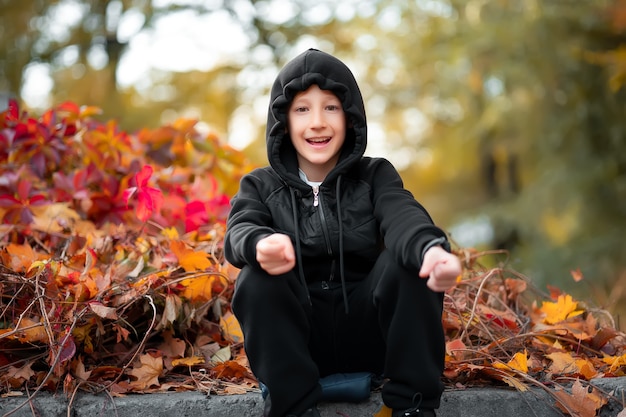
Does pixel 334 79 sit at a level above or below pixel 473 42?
below

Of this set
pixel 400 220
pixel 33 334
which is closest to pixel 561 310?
pixel 400 220

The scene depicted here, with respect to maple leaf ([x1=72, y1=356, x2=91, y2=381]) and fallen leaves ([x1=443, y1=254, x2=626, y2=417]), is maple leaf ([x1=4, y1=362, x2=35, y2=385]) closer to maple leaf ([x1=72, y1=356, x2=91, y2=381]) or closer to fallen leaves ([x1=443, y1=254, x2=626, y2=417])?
maple leaf ([x1=72, y1=356, x2=91, y2=381])

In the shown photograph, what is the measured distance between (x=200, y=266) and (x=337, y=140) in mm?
744

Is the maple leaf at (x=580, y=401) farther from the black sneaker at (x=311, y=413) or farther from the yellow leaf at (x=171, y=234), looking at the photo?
the yellow leaf at (x=171, y=234)

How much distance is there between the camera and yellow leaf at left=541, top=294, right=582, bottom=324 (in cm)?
265

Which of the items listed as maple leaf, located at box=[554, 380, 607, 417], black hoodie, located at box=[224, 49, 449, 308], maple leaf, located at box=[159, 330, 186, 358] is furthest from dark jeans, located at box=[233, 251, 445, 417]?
maple leaf, located at box=[159, 330, 186, 358]

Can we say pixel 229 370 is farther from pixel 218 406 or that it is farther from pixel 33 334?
pixel 33 334

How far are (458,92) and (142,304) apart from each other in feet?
21.6

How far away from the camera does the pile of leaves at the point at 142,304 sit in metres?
2.12

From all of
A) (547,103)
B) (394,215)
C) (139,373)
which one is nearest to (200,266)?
(139,373)

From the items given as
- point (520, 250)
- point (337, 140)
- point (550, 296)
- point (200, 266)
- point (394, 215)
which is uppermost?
point (337, 140)

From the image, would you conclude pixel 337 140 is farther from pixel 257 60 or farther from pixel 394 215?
pixel 257 60

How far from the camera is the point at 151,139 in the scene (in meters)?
3.89

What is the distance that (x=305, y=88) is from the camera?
6.41 ft
